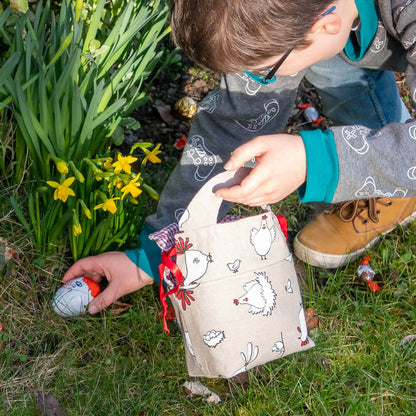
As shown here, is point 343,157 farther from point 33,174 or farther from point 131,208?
point 33,174

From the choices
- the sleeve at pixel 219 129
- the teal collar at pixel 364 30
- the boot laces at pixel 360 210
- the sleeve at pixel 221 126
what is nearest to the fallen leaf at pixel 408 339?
Result: the boot laces at pixel 360 210

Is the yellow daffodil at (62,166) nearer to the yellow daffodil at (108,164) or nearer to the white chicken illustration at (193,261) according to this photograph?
the yellow daffodil at (108,164)

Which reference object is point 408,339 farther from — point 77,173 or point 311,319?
point 77,173

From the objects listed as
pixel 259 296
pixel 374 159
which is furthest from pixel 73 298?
pixel 374 159

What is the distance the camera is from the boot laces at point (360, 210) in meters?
1.99

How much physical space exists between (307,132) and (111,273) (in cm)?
79

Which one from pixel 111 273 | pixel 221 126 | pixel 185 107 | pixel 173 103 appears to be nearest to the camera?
pixel 111 273

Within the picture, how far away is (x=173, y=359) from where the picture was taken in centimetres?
161

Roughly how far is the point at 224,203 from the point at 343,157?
615 millimetres

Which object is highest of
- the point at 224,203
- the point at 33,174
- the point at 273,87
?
the point at 273,87

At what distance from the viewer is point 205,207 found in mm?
1310

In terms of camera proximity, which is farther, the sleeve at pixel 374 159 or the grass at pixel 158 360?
the grass at pixel 158 360

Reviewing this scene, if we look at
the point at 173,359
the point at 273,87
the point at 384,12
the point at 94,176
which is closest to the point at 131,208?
the point at 94,176

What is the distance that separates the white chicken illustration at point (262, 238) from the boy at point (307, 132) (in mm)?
72
